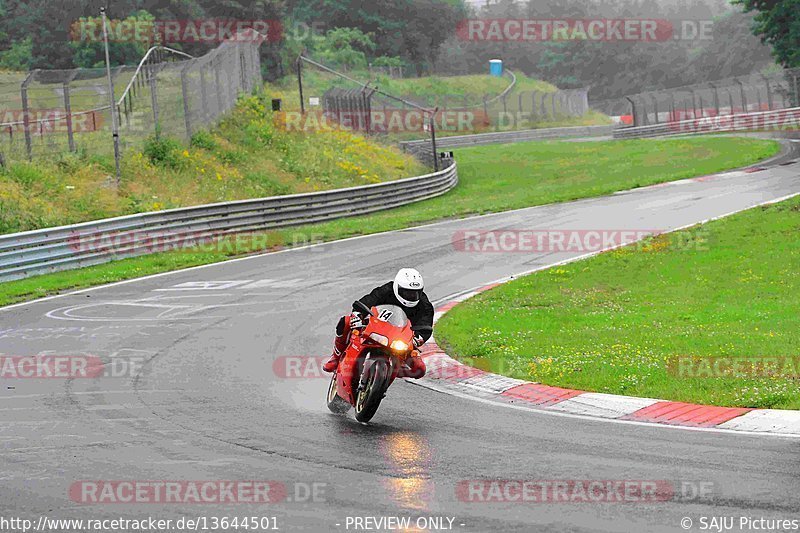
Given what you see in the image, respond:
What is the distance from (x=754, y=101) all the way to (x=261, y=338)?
58.0 metres

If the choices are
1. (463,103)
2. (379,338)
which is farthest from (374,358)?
(463,103)

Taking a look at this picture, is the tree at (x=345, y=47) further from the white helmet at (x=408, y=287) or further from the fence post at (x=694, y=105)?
the white helmet at (x=408, y=287)

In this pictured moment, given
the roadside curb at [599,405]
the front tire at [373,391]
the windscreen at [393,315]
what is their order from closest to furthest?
the roadside curb at [599,405] < the front tire at [373,391] < the windscreen at [393,315]

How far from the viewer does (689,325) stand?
48.3ft

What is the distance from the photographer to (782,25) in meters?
66.7

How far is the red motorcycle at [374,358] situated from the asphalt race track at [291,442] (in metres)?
0.29

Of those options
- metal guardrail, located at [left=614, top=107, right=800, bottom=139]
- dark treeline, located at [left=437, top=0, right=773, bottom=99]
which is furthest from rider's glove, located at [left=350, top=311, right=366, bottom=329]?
dark treeline, located at [left=437, top=0, right=773, bottom=99]

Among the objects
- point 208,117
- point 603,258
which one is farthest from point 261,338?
point 208,117

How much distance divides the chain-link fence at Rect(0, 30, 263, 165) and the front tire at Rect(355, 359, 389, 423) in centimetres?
2172

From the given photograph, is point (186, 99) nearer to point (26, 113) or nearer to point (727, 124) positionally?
point (26, 113)

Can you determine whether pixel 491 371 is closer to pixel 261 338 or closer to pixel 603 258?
pixel 261 338

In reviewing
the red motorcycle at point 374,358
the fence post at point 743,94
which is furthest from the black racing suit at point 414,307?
the fence post at point 743,94

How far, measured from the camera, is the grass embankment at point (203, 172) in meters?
29.6

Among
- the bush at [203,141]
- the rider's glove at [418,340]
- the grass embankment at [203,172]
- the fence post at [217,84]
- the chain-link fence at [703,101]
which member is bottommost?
the rider's glove at [418,340]
